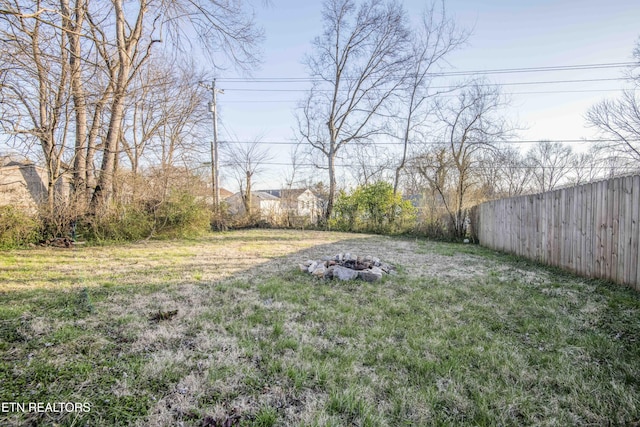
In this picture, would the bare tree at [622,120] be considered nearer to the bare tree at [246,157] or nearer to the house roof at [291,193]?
the house roof at [291,193]

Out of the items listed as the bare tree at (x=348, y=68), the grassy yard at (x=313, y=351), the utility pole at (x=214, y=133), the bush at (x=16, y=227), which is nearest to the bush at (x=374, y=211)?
the bare tree at (x=348, y=68)

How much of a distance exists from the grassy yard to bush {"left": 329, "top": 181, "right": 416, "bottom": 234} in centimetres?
783

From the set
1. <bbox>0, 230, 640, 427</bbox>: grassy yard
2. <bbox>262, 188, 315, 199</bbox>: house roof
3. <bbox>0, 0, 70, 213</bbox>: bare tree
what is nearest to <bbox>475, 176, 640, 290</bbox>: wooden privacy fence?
<bbox>0, 230, 640, 427</bbox>: grassy yard

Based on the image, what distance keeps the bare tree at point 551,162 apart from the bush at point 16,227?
2412cm

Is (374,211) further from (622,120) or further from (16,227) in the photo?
(16,227)

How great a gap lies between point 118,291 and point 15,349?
1.47 metres

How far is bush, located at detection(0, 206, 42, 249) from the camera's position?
5.82m

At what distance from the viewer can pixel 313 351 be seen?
83.3 inches

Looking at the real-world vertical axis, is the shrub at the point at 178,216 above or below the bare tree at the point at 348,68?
below

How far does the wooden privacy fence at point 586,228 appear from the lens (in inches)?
136

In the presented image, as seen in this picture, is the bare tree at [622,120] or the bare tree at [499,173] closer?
the bare tree at [622,120]

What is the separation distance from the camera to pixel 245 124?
16.1 m

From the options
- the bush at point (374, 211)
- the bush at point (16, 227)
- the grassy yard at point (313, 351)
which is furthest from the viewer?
the bush at point (374, 211)

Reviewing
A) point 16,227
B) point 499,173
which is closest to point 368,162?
point 499,173
